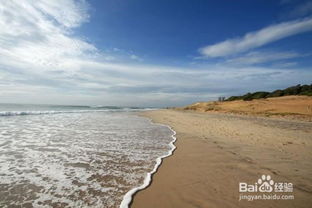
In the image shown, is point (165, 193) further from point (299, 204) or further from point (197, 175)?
point (299, 204)

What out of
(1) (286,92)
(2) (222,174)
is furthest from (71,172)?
(1) (286,92)

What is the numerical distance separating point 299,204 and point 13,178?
5.38m

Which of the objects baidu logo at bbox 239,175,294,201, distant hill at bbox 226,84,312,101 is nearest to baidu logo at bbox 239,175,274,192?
baidu logo at bbox 239,175,294,201

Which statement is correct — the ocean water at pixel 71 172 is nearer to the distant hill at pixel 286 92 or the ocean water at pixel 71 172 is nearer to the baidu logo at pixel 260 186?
the baidu logo at pixel 260 186

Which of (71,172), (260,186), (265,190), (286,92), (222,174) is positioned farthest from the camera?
(286,92)

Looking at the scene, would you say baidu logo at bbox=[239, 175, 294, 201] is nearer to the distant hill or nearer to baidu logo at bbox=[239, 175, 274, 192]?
baidu logo at bbox=[239, 175, 274, 192]

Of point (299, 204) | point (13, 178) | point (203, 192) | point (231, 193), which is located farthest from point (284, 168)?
point (13, 178)

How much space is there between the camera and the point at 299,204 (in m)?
2.95

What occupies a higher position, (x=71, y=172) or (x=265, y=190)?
(x=71, y=172)

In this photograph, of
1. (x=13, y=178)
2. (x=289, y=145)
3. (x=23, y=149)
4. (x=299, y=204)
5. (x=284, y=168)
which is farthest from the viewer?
(x=289, y=145)

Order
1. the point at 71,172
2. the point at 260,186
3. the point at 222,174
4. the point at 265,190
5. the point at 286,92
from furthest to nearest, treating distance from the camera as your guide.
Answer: the point at 286,92 < the point at 71,172 < the point at 222,174 < the point at 260,186 < the point at 265,190

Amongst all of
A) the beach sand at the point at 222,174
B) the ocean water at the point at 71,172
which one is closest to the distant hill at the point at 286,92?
the beach sand at the point at 222,174

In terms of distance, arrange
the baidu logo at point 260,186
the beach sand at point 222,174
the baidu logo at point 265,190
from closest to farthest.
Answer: the beach sand at point 222,174 < the baidu logo at point 265,190 < the baidu logo at point 260,186

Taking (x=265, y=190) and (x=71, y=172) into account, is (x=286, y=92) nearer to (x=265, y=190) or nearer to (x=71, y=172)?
(x=265, y=190)
